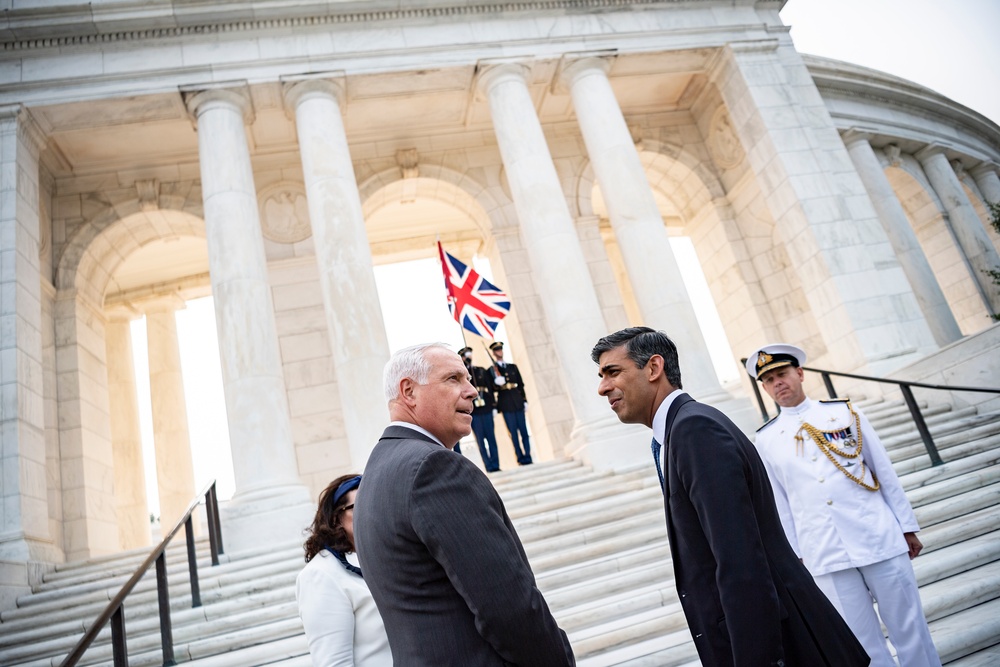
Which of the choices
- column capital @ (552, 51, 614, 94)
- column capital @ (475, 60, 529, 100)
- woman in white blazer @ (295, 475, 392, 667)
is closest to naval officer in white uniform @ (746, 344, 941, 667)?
woman in white blazer @ (295, 475, 392, 667)

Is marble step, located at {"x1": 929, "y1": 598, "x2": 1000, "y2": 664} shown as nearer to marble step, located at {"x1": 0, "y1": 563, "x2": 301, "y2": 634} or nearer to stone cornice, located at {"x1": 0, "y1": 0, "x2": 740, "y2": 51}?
marble step, located at {"x1": 0, "y1": 563, "x2": 301, "y2": 634}

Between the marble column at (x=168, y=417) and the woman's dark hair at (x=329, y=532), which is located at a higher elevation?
the marble column at (x=168, y=417)

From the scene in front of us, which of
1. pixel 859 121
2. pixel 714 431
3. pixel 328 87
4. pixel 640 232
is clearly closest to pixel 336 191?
pixel 328 87

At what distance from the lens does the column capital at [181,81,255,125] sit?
11.9m

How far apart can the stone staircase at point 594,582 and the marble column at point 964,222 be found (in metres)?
13.2

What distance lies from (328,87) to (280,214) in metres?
3.82

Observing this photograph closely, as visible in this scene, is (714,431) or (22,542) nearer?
(714,431)

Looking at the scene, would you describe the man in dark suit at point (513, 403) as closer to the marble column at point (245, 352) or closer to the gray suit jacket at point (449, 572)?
the marble column at point (245, 352)

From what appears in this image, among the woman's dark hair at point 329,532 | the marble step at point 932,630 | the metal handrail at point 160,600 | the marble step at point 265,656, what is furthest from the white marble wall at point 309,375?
the woman's dark hair at point 329,532

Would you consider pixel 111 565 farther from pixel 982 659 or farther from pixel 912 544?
pixel 982 659

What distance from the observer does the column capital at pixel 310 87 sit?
40.3ft

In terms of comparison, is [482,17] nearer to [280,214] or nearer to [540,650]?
[280,214]

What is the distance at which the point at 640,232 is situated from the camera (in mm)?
12125

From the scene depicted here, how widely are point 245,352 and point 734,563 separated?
9.41m
